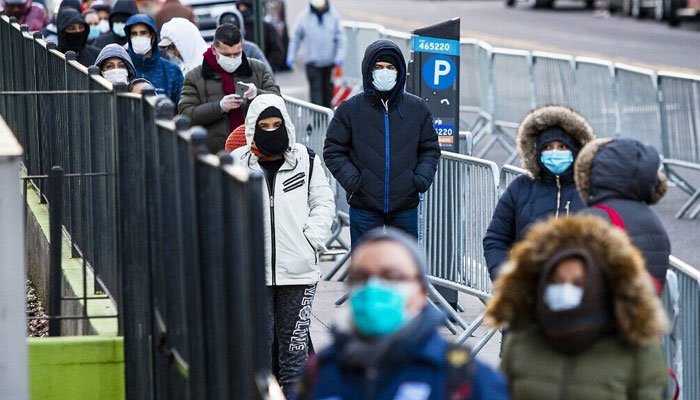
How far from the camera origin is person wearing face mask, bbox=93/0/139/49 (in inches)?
533

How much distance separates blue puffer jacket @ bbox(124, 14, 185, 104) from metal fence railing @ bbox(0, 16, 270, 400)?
83.8 inches

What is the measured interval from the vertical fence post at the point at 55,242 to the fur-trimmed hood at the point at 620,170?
2.72 m

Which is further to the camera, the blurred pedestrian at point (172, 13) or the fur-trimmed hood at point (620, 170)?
the blurred pedestrian at point (172, 13)

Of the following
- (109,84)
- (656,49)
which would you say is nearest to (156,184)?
(109,84)

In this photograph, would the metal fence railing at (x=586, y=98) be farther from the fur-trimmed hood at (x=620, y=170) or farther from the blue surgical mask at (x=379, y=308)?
the blue surgical mask at (x=379, y=308)

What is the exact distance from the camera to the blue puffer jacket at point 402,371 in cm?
409

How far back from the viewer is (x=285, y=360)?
8.12 metres

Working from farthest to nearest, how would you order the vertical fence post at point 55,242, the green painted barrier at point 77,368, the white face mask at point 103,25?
the white face mask at point 103,25 → the vertical fence post at point 55,242 → the green painted barrier at point 77,368

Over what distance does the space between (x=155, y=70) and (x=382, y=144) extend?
305 cm

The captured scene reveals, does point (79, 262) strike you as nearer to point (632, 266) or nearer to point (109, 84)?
point (109, 84)

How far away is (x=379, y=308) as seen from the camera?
405 cm

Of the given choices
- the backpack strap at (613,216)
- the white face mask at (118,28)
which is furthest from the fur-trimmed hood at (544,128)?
the white face mask at (118,28)

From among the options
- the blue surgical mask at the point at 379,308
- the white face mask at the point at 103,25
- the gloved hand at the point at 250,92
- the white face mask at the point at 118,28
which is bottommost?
the blue surgical mask at the point at 379,308

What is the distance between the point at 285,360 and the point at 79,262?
3.84ft
